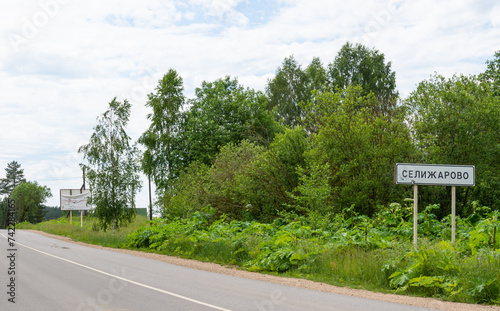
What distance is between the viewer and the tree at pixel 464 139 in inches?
782

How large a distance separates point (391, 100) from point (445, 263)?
1538 cm

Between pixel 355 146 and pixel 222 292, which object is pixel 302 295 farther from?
pixel 355 146

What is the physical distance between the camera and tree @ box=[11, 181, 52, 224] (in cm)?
11294

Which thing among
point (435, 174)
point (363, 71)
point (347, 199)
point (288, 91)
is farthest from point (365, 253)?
point (288, 91)

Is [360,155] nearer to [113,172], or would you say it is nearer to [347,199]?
[347,199]

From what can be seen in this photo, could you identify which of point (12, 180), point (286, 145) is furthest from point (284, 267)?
point (12, 180)

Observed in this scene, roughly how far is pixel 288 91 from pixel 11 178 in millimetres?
105560

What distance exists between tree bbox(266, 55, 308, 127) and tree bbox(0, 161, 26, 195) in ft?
335

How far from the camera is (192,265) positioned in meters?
15.4

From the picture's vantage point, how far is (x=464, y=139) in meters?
20.1

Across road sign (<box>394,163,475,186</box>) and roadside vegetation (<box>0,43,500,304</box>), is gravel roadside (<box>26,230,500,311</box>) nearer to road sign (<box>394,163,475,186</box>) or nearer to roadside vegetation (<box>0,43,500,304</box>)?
roadside vegetation (<box>0,43,500,304</box>)

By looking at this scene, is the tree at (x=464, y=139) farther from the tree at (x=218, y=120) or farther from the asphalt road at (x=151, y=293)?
the tree at (x=218, y=120)

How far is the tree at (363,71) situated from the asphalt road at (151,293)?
3853 centimetres

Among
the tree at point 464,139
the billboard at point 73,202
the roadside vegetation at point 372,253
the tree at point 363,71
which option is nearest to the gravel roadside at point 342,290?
the roadside vegetation at point 372,253
